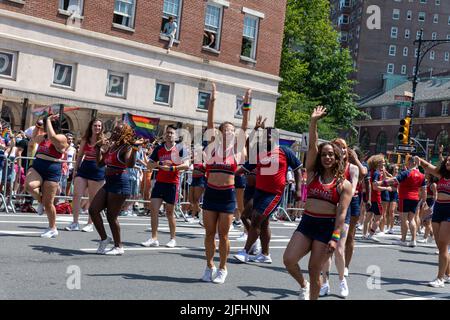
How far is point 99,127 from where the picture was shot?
10914mm

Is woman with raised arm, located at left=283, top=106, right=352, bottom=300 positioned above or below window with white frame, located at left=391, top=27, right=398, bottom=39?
below

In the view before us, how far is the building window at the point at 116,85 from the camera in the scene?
2541cm

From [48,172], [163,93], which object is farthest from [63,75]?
[48,172]

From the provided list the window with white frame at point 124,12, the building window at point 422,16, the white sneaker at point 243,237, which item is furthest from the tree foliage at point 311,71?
the building window at point 422,16

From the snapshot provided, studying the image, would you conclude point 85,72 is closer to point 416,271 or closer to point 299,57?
point 416,271

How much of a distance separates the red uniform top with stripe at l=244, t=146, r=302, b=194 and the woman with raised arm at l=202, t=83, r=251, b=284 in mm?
1547

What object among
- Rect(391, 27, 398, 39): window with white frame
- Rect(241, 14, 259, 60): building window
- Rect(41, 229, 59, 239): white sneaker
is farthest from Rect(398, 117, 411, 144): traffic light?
Rect(391, 27, 398, 39): window with white frame

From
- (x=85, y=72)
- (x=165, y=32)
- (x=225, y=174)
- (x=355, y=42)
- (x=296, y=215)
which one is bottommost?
(x=296, y=215)

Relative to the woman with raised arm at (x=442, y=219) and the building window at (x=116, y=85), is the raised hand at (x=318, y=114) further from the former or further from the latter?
the building window at (x=116, y=85)

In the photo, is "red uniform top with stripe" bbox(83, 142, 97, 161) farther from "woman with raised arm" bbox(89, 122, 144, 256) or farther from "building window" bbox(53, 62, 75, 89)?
"building window" bbox(53, 62, 75, 89)

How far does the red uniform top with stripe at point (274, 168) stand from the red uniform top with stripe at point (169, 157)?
1.38m

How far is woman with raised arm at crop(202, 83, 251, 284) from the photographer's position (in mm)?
8094

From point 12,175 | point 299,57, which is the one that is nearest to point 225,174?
point 12,175

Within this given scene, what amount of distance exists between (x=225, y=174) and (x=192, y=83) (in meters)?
20.1
